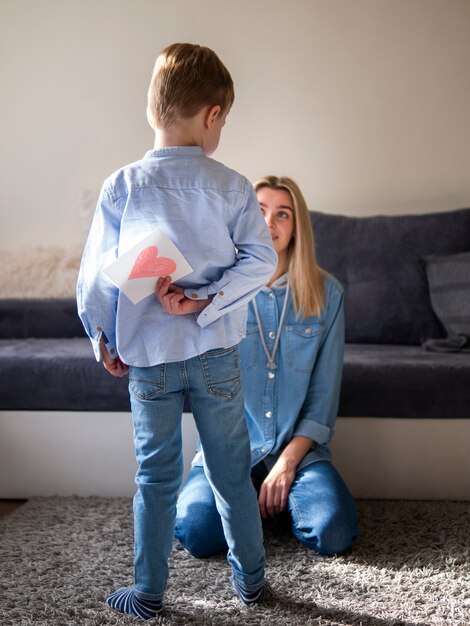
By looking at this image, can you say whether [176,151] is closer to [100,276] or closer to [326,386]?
[100,276]

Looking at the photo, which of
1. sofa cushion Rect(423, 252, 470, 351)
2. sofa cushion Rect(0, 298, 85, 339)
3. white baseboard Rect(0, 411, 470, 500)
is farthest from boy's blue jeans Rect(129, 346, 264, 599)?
sofa cushion Rect(0, 298, 85, 339)

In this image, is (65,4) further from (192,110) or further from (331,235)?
(192,110)

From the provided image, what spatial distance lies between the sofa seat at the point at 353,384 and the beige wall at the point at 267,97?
3.11 feet

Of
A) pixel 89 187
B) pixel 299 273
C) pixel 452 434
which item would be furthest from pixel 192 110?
pixel 89 187

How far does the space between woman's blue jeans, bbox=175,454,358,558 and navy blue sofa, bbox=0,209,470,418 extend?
0.36 m

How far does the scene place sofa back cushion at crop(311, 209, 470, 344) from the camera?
8.38ft

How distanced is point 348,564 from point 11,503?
1.05 meters

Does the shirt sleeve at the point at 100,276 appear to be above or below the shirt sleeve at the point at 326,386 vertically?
above

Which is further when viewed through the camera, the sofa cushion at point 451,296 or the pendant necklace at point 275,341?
the sofa cushion at point 451,296

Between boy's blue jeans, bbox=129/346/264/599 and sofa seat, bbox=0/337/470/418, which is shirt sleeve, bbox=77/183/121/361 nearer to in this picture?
boy's blue jeans, bbox=129/346/264/599

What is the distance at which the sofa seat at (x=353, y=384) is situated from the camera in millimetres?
2070

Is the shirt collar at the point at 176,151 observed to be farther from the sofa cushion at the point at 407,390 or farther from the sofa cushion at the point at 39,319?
the sofa cushion at the point at 39,319

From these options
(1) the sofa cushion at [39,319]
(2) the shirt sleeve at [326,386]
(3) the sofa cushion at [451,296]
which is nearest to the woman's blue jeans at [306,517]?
(2) the shirt sleeve at [326,386]

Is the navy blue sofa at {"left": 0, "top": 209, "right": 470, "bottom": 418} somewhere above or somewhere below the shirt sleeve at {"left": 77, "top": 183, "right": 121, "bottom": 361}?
below
